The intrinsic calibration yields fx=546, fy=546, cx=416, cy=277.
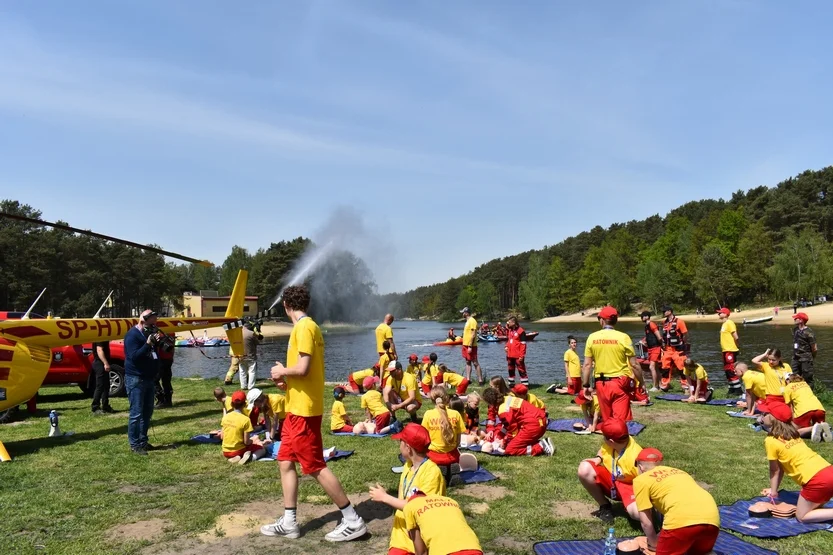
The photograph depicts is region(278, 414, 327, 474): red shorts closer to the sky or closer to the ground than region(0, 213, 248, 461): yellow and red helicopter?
closer to the ground

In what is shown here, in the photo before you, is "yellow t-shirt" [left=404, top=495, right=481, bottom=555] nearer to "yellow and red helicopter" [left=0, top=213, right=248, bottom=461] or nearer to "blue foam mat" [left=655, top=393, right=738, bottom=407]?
"yellow and red helicopter" [left=0, top=213, right=248, bottom=461]

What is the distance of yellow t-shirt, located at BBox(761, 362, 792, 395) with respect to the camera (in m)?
10.0

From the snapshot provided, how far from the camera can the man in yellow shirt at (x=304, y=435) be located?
16.6 feet

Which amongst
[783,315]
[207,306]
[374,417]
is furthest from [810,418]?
[207,306]

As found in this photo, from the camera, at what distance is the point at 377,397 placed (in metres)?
10.6

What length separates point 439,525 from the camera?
11.2ft

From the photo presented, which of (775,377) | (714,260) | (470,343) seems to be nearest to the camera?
(775,377)

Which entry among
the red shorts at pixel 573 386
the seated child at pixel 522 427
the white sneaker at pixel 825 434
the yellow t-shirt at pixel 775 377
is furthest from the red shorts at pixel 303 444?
the yellow t-shirt at pixel 775 377

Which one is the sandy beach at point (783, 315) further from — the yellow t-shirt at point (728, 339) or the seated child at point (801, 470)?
the seated child at point (801, 470)

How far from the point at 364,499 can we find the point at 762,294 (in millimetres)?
97873

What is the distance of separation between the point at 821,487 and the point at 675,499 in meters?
2.36

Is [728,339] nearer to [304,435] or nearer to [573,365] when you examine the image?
[573,365]

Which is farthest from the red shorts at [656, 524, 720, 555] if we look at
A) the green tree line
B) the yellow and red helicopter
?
the green tree line

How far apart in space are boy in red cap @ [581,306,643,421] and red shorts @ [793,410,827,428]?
3760 millimetres
